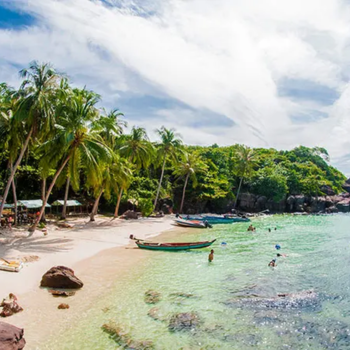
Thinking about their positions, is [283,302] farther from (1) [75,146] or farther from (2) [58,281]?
(1) [75,146]

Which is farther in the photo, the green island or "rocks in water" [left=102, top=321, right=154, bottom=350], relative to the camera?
the green island

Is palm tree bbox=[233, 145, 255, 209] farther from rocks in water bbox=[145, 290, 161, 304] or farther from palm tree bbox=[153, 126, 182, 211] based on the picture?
rocks in water bbox=[145, 290, 161, 304]

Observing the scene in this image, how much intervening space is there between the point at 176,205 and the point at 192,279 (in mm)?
37708

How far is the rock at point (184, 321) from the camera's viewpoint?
10.0 meters

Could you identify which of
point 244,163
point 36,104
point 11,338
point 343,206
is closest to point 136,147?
point 36,104

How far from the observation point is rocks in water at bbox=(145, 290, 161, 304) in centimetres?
1207

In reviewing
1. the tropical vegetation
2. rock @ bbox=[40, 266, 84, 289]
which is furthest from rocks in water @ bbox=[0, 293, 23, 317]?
the tropical vegetation

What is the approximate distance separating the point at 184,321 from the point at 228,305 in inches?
93.5

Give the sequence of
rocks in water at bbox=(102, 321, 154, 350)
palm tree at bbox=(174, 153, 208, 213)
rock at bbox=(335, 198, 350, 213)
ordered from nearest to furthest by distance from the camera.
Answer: rocks in water at bbox=(102, 321, 154, 350), palm tree at bbox=(174, 153, 208, 213), rock at bbox=(335, 198, 350, 213)

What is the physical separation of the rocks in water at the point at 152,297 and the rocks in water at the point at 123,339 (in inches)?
87.6

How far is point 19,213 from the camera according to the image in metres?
26.8

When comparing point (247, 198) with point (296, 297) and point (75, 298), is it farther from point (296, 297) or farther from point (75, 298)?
point (75, 298)

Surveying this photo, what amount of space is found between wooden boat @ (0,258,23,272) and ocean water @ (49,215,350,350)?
4460mm

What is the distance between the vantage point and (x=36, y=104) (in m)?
19.4
